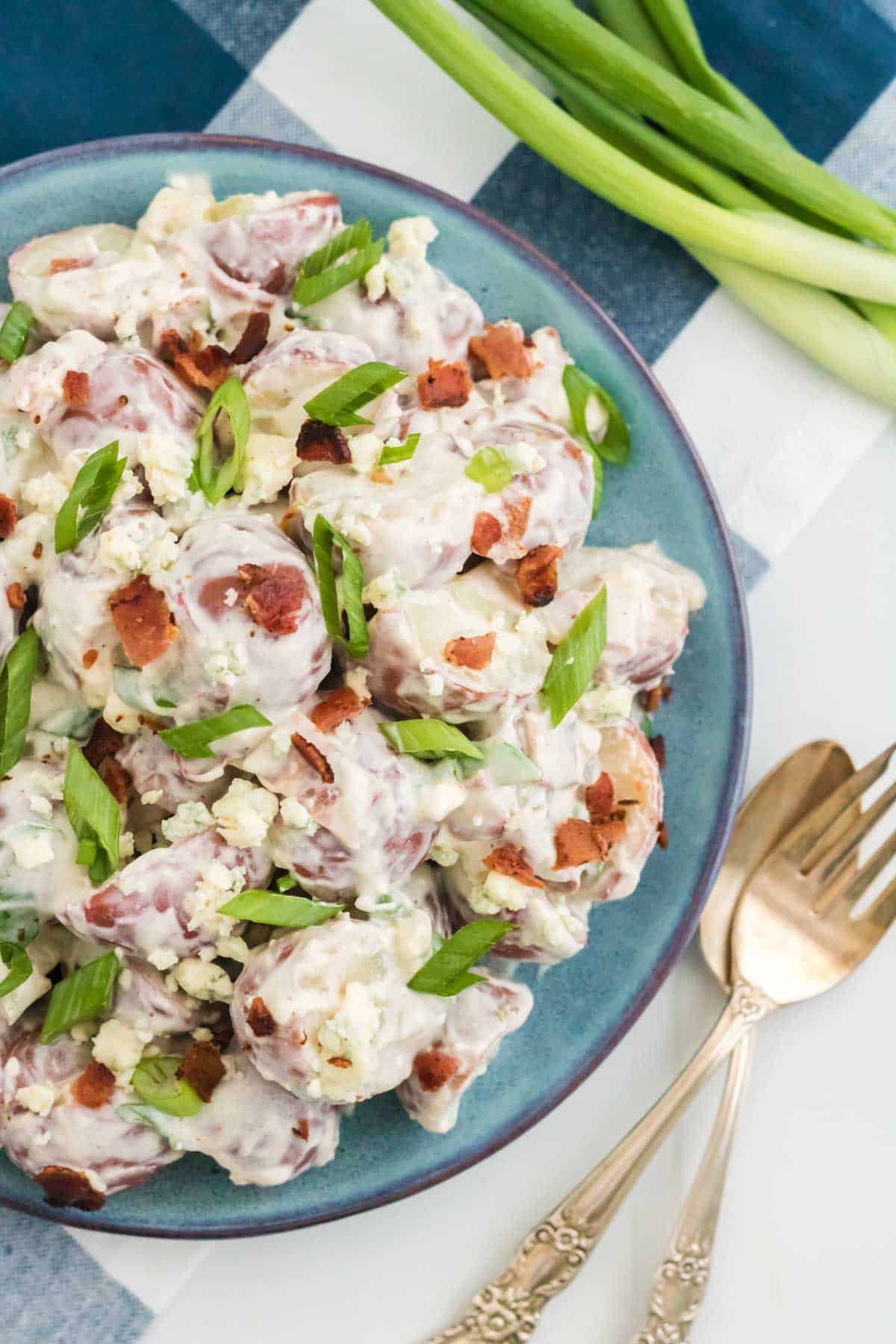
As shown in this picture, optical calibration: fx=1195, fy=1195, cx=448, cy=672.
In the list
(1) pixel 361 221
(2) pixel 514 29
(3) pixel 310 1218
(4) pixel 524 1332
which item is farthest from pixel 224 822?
(2) pixel 514 29

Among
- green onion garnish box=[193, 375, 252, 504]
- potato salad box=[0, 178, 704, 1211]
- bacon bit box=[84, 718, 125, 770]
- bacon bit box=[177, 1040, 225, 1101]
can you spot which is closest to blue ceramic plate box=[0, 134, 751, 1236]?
potato salad box=[0, 178, 704, 1211]

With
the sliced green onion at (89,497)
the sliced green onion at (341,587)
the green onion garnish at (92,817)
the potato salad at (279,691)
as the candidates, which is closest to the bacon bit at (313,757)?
the potato salad at (279,691)

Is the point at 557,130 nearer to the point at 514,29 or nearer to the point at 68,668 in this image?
the point at 514,29

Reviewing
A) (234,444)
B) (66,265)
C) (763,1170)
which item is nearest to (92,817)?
(234,444)

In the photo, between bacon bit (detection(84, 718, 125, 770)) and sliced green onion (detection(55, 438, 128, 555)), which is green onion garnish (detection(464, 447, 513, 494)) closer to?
sliced green onion (detection(55, 438, 128, 555))

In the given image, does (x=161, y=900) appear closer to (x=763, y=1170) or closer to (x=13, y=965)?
(x=13, y=965)

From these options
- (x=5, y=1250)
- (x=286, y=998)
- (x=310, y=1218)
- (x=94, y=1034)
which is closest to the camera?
(x=286, y=998)

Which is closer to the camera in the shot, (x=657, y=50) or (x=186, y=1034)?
(x=186, y=1034)
